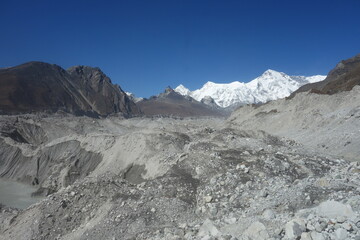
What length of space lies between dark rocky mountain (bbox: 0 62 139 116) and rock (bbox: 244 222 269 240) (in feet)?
237

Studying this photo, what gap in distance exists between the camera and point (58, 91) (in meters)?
96.6

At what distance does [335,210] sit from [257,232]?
6.38ft

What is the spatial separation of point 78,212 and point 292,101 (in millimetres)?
39176

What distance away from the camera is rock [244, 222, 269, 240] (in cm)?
691

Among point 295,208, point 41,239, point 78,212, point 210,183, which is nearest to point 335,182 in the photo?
point 295,208

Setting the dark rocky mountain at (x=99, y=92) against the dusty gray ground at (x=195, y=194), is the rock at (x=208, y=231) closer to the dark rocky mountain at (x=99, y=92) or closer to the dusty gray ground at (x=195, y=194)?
the dusty gray ground at (x=195, y=194)

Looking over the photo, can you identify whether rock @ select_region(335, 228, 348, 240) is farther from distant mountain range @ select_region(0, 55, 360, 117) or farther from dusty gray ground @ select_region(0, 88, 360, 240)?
distant mountain range @ select_region(0, 55, 360, 117)

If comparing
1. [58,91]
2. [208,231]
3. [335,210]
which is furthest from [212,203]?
[58,91]

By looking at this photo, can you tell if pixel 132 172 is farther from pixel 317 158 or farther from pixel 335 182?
pixel 335 182

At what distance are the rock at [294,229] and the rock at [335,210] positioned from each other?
901 millimetres

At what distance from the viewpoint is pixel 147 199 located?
1270 cm

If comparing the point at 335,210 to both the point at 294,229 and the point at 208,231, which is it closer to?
the point at 294,229

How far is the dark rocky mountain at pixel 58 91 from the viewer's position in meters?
81.5

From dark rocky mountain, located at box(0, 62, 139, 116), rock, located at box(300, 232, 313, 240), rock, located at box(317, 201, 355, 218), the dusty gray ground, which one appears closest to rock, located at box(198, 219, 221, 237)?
the dusty gray ground
